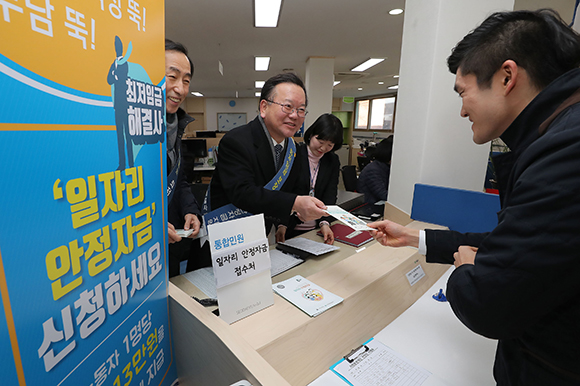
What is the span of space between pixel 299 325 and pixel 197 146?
580 cm

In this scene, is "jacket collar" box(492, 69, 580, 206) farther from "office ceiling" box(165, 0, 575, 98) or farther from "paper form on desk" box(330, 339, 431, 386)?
"office ceiling" box(165, 0, 575, 98)

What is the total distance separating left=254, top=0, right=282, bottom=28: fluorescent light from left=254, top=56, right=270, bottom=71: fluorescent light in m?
2.10

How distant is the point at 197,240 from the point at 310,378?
91cm

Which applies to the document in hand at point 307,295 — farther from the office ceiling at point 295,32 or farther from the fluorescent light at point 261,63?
the fluorescent light at point 261,63

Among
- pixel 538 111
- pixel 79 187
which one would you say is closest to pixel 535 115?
pixel 538 111

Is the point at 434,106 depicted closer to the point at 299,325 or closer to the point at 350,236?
the point at 350,236

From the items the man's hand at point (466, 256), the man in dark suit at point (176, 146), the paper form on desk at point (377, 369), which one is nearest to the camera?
the man's hand at point (466, 256)

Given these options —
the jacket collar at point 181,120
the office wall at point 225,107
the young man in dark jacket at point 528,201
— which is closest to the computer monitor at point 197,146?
the jacket collar at point 181,120

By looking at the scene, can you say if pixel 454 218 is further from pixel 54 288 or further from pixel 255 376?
pixel 54 288

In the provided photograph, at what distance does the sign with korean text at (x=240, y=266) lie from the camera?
0.80 meters

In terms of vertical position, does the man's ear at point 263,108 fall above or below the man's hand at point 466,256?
above

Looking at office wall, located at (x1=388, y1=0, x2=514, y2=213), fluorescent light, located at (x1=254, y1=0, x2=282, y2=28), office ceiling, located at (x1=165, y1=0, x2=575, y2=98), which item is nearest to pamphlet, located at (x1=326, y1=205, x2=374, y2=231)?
office wall, located at (x1=388, y1=0, x2=514, y2=213)

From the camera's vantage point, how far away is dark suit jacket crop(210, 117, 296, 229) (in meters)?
1.31

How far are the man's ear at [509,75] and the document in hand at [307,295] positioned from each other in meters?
0.76
